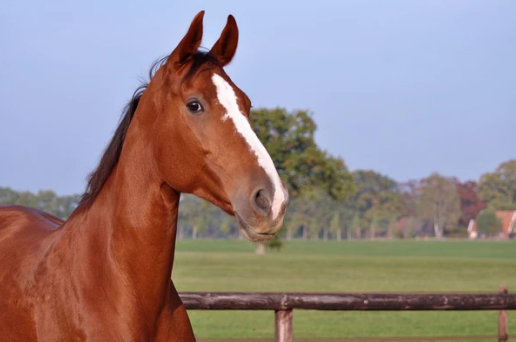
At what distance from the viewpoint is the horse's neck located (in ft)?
10.1

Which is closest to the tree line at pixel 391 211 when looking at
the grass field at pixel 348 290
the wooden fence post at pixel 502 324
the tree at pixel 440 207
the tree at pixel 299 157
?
the tree at pixel 440 207

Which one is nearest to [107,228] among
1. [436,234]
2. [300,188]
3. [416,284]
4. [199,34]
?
[199,34]

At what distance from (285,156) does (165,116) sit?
45040 millimetres

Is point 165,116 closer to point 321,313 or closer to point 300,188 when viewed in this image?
point 321,313

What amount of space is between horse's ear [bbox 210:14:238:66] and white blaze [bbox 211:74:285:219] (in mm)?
230

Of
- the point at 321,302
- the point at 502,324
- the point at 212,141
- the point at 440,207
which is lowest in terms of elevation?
the point at 502,324

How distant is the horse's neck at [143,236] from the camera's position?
121 inches

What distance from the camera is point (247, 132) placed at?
2.80m

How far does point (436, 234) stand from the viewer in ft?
409

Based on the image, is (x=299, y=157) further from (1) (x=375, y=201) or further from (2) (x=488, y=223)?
(1) (x=375, y=201)

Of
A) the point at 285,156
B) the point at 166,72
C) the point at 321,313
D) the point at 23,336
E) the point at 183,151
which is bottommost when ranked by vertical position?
the point at 321,313

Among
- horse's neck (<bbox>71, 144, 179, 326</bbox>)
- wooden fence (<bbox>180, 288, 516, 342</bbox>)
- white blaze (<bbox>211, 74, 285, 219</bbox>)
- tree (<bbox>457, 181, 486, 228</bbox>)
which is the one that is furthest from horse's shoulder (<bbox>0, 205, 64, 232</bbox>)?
tree (<bbox>457, 181, 486, 228</bbox>)

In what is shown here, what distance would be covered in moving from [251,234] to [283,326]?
3.96 m

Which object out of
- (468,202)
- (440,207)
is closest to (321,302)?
(440,207)
